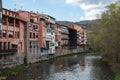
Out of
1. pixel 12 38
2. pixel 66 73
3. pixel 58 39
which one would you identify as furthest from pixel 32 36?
pixel 58 39

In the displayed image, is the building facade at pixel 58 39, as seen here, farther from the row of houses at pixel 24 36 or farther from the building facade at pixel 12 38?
the building facade at pixel 12 38

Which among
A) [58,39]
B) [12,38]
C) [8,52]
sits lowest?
[8,52]

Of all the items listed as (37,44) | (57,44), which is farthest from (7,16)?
(57,44)

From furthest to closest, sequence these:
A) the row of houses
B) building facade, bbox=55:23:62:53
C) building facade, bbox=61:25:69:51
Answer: building facade, bbox=61:25:69:51 → building facade, bbox=55:23:62:53 → the row of houses

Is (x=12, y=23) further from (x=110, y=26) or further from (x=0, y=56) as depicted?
(x=110, y=26)

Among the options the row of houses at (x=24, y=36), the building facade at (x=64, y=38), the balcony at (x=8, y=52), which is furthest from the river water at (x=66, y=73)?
the building facade at (x=64, y=38)

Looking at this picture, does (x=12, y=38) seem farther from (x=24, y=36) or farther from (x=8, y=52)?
(x=24, y=36)

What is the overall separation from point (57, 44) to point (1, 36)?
184 ft

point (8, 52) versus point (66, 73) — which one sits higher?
point (8, 52)

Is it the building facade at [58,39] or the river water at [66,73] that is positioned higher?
the building facade at [58,39]

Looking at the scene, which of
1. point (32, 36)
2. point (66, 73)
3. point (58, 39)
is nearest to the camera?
point (66, 73)

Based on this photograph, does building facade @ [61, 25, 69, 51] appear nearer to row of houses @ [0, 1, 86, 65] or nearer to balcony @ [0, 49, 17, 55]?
row of houses @ [0, 1, 86, 65]

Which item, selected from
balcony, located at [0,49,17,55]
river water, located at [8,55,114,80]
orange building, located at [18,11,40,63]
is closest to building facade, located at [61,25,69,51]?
orange building, located at [18,11,40,63]

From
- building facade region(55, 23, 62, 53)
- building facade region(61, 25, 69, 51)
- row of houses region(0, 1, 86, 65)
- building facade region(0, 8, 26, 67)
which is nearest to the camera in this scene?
building facade region(0, 8, 26, 67)
